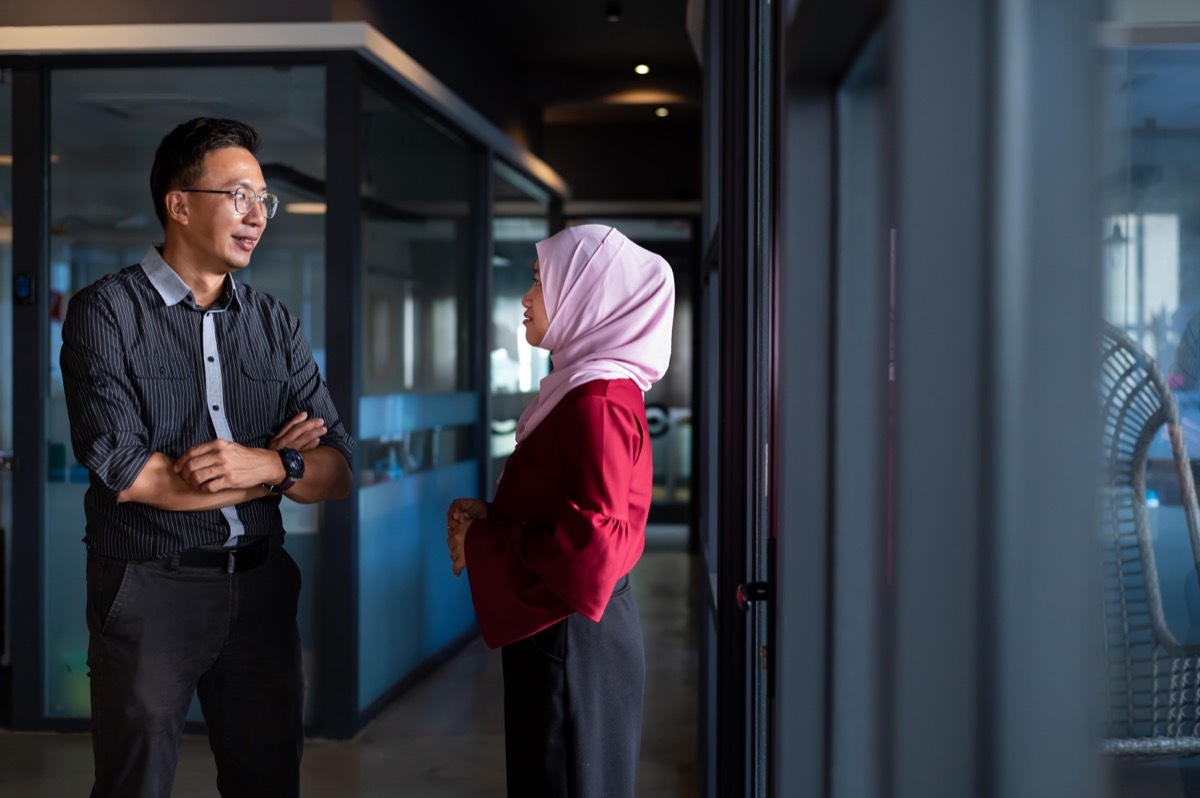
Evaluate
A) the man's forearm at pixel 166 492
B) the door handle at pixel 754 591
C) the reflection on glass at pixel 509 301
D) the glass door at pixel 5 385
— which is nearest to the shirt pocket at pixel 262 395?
the man's forearm at pixel 166 492

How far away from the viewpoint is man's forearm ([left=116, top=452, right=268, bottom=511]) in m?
2.04

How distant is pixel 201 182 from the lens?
2.22 meters

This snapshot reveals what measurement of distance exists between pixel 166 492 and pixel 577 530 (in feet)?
2.82

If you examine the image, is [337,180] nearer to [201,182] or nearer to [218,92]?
[218,92]

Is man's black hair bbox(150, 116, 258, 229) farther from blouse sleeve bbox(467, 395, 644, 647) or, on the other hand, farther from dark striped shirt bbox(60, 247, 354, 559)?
blouse sleeve bbox(467, 395, 644, 647)

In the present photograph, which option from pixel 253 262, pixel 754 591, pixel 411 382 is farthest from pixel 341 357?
pixel 754 591

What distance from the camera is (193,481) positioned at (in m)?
2.06

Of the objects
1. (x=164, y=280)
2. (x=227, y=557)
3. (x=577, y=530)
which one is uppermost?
(x=164, y=280)

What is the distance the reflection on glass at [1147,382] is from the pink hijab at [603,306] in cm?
130

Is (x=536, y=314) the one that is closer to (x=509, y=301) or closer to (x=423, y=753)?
(x=423, y=753)

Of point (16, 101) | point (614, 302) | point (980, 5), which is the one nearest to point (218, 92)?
point (16, 101)

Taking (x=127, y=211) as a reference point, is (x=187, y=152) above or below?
below

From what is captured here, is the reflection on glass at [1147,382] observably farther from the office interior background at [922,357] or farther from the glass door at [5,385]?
the glass door at [5,385]

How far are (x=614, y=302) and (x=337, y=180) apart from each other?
235 cm
